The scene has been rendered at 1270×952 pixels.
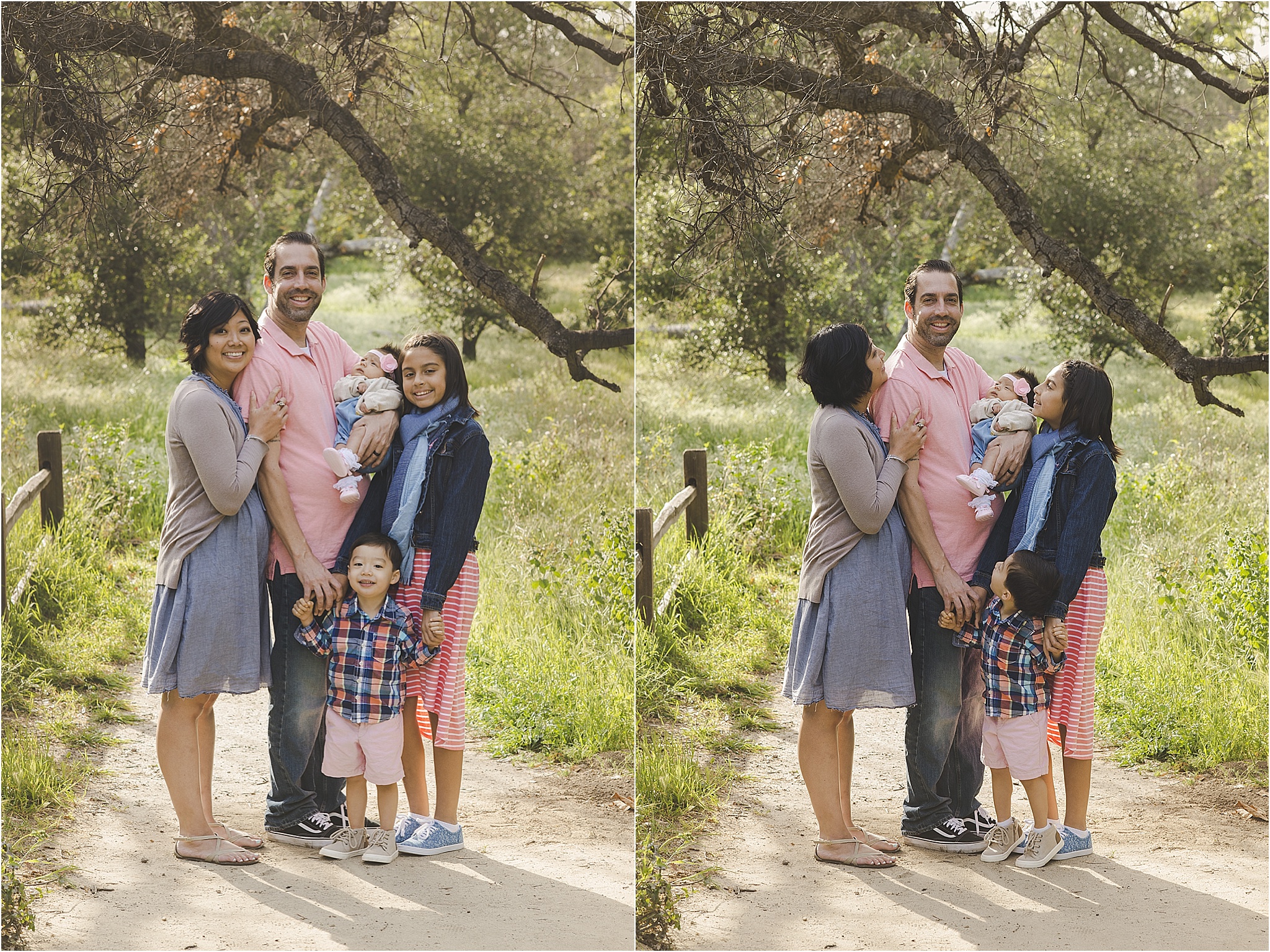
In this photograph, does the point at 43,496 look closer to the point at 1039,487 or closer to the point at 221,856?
the point at 221,856

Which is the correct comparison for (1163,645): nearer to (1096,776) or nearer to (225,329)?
(1096,776)


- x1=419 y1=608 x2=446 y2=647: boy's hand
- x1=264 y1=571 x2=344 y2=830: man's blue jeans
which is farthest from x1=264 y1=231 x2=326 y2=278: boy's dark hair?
x1=419 y1=608 x2=446 y2=647: boy's hand

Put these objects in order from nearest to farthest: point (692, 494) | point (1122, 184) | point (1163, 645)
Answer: point (692, 494) → point (1163, 645) → point (1122, 184)

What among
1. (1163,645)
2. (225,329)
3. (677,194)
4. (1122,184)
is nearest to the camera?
(225,329)

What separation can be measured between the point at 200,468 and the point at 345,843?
1.13 metres

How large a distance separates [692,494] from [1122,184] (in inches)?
119

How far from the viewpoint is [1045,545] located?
10.0 feet

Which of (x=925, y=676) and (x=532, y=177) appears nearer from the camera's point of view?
(x=925, y=676)

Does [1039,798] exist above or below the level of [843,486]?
below

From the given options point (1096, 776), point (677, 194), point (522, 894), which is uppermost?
point (677, 194)

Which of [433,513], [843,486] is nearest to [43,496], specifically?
[433,513]

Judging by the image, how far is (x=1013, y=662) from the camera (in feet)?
10.1

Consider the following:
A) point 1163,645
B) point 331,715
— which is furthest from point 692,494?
point 1163,645

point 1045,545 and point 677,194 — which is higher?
point 677,194
